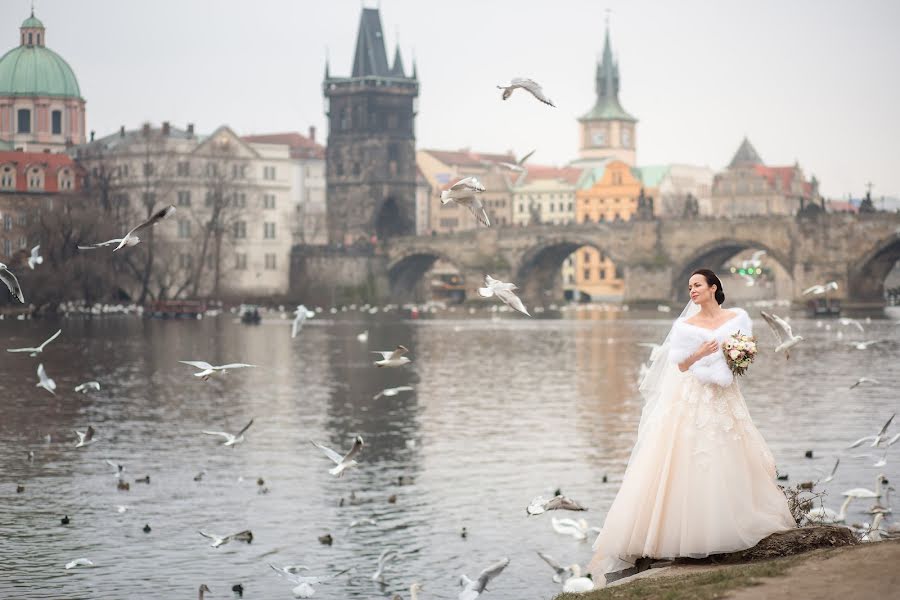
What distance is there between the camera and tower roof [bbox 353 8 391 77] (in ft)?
456

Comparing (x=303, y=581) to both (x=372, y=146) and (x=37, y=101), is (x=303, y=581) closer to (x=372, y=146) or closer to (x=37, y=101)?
(x=372, y=146)

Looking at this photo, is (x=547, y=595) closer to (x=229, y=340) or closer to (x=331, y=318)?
(x=229, y=340)

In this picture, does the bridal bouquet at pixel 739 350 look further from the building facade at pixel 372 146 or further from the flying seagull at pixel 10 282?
the building facade at pixel 372 146

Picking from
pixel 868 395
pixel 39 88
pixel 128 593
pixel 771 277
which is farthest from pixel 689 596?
pixel 771 277

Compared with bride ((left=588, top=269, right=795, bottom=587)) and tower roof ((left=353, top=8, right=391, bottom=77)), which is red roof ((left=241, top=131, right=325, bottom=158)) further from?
bride ((left=588, top=269, right=795, bottom=587))

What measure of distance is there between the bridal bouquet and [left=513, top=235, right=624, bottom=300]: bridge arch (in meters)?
109

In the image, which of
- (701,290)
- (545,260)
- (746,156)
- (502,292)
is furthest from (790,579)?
(746,156)

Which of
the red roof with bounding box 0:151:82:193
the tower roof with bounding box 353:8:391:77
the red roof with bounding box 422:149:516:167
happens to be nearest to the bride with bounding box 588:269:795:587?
the red roof with bounding box 0:151:82:193

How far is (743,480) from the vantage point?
40.7 ft

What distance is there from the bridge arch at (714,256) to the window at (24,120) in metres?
58.1

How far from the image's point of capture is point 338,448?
108ft

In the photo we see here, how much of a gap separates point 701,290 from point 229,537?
445 inches

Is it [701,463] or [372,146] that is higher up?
[372,146]

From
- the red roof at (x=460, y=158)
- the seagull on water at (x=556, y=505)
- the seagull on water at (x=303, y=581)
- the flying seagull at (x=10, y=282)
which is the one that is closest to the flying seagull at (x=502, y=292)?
the seagull on water at (x=556, y=505)
